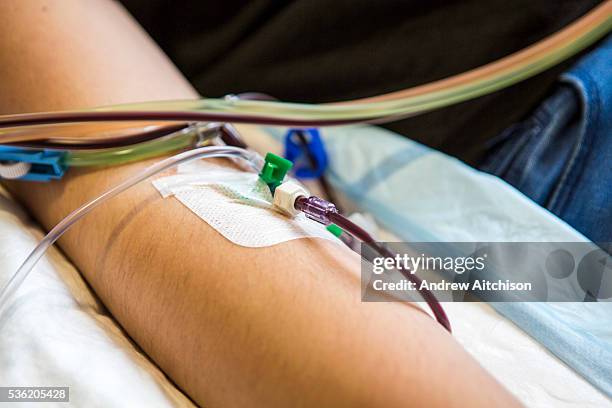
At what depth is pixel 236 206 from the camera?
593 millimetres

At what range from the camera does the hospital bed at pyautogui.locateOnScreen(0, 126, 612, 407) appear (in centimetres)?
56

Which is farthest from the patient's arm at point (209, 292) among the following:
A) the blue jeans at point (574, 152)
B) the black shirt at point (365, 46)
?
the blue jeans at point (574, 152)

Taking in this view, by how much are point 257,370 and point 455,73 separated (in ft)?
1.98

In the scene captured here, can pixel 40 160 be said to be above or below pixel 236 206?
above

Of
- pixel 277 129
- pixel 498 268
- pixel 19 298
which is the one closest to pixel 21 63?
pixel 19 298

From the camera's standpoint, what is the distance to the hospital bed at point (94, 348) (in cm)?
56

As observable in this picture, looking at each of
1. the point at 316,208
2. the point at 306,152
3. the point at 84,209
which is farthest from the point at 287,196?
the point at 306,152

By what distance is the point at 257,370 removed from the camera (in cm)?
50

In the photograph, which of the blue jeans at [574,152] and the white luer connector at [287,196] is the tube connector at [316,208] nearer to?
the white luer connector at [287,196]

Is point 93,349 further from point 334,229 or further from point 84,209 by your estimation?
point 334,229

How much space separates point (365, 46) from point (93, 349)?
2.02 feet

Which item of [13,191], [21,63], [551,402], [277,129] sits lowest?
[551,402]

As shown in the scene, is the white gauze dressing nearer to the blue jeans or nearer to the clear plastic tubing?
the clear plastic tubing

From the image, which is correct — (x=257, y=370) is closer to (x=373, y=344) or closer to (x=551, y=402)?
(x=373, y=344)
